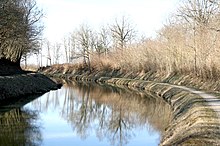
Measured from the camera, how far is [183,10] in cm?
4122

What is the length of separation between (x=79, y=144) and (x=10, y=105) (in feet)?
38.3

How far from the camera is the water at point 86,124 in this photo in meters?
14.8

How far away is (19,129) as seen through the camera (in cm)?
1645

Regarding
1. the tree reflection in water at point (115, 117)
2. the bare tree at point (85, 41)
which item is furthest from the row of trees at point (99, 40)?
the tree reflection in water at point (115, 117)

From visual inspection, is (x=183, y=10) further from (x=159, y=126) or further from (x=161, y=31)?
(x=159, y=126)

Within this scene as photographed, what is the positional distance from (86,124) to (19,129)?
3829 millimetres

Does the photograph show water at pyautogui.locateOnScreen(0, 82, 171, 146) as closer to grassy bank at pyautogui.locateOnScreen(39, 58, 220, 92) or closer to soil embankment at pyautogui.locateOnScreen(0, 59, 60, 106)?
soil embankment at pyautogui.locateOnScreen(0, 59, 60, 106)

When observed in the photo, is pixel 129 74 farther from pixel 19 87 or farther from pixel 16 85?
pixel 16 85

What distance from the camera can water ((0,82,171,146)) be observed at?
14812 mm

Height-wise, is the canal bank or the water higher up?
the canal bank

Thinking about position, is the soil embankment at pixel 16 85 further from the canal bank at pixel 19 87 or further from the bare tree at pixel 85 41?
the bare tree at pixel 85 41

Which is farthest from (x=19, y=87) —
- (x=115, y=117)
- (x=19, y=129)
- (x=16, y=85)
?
(x=19, y=129)

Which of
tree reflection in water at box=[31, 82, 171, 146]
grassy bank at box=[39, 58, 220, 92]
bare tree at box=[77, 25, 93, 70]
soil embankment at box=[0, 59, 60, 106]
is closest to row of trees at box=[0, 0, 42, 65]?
soil embankment at box=[0, 59, 60, 106]

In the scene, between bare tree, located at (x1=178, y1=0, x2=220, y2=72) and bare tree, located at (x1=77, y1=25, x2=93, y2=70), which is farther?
bare tree, located at (x1=77, y1=25, x2=93, y2=70)
